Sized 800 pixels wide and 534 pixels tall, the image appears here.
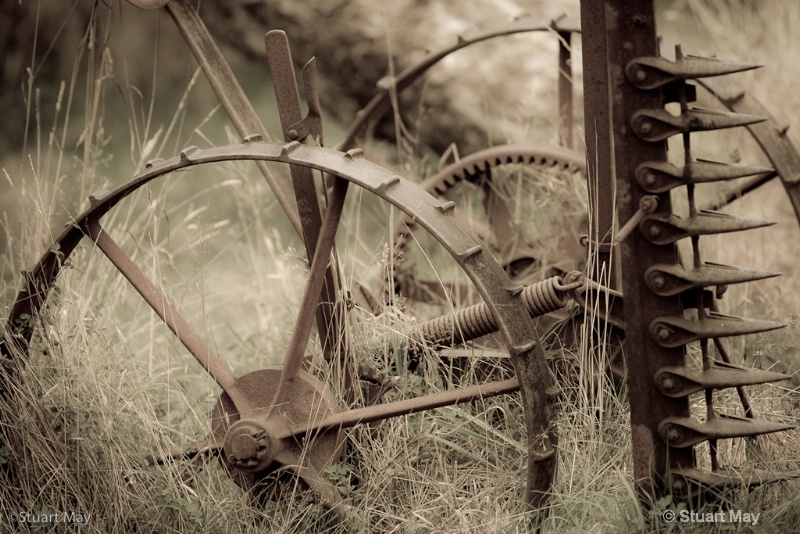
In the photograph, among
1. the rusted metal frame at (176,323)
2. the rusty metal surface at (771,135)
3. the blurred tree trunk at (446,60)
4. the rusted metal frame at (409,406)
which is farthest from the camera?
the blurred tree trunk at (446,60)

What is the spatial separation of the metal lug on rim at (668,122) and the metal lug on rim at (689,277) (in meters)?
0.29

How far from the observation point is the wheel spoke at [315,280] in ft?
6.84

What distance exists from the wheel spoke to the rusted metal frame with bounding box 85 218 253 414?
0.48ft

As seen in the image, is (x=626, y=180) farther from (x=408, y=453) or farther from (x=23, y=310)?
(x=23, y=310)

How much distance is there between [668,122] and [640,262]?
31cm

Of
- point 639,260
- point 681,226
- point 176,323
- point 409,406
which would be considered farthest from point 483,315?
point 176,323

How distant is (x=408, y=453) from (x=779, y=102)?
2641mm

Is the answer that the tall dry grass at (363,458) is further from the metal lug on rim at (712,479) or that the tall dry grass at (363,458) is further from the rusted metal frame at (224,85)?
the rusted metal frame at (224,85)

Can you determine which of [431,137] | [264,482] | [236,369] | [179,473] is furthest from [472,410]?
[431,137]

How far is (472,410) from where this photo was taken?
2574 millimetres

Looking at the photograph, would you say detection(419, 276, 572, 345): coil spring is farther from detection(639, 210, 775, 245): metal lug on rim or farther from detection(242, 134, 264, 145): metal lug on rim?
detection(242, 134, 264, 145): metal lug on rim

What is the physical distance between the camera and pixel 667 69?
74.3 inches

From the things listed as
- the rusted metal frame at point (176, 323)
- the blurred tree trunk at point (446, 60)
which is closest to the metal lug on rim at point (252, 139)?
the rusted metal frame at point (176, 323)

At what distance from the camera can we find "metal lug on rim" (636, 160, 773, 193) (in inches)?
75.7
